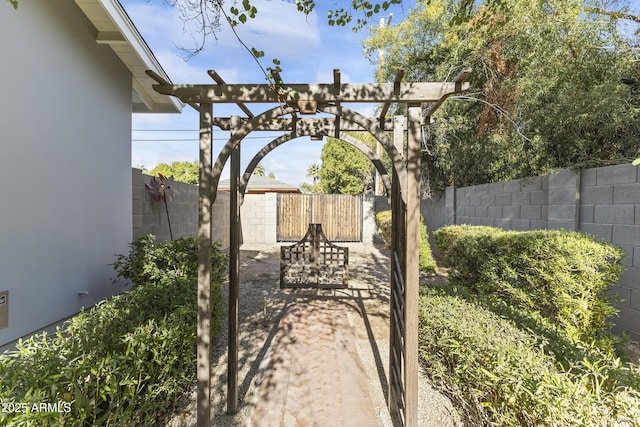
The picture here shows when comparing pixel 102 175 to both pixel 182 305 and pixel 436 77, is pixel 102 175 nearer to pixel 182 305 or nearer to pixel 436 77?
pixel 182 305

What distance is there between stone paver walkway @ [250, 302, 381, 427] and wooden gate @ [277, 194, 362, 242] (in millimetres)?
7491

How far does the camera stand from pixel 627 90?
3.79 metres

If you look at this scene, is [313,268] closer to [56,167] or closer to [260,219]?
[56,167]

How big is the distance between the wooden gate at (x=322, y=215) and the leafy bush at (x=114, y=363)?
837 centimetres

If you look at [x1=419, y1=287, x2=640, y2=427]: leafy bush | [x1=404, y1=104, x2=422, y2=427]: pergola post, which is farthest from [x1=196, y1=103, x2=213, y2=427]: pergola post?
[x1=419, y1=287, x2=640, y2=427]: leafy bush

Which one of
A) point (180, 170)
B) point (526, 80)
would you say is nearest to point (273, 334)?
point (526, 80)

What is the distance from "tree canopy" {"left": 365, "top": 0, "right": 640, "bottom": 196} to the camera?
3.84 m

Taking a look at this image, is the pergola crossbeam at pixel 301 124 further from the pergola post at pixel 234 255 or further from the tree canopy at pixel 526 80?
the tree canopy at pixel 526 80

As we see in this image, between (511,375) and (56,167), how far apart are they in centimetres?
415

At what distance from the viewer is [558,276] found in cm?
279

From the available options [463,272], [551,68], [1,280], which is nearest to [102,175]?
[1,280]

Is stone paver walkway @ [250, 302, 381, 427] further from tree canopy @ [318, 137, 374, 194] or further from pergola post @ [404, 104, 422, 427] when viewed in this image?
tree canopy @ [318, 137, 374, 194]

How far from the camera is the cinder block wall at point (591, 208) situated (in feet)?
9.72

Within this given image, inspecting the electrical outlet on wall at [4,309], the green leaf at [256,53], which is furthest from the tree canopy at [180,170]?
the green leaf at [256,53]
